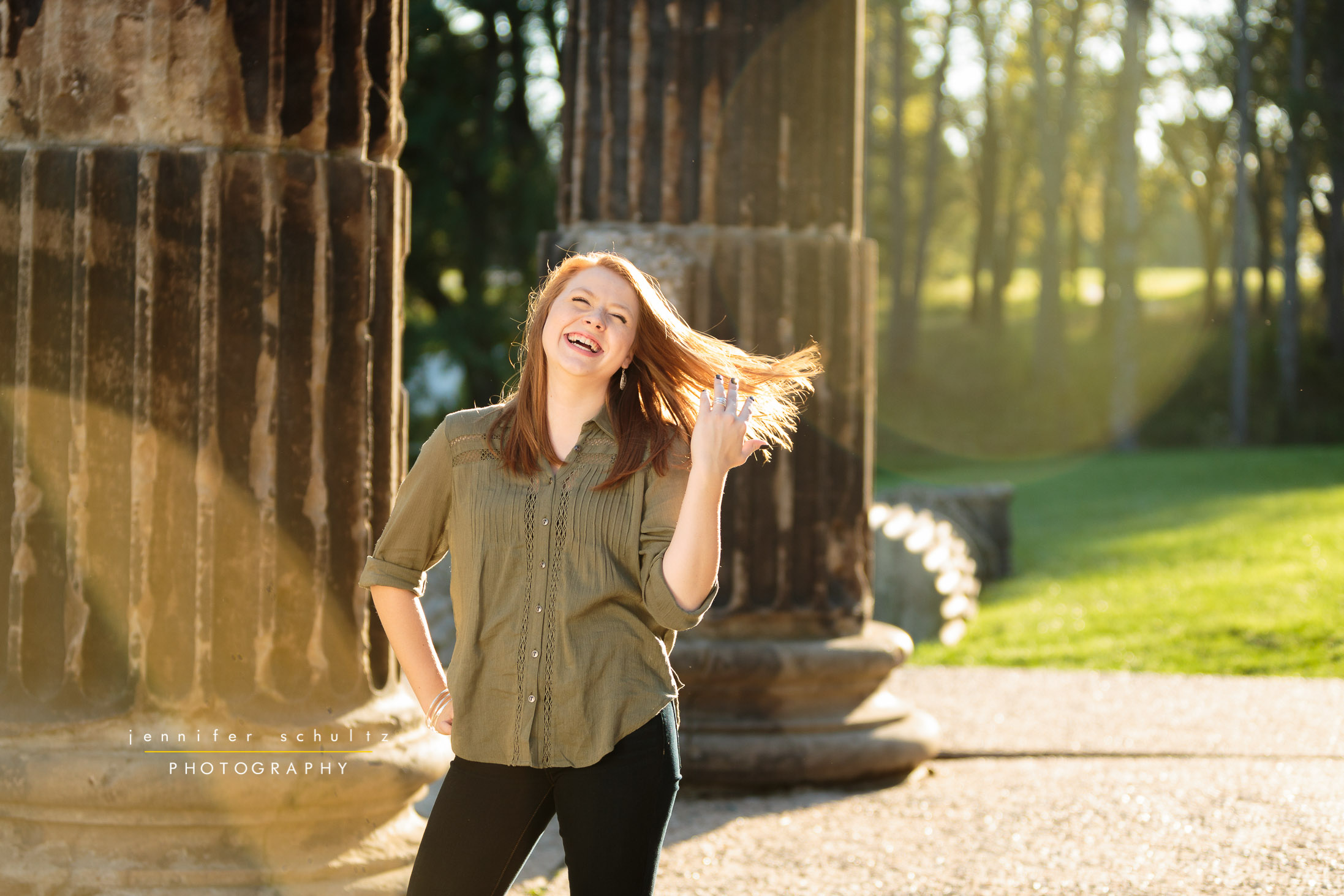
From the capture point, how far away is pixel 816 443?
5.61 m

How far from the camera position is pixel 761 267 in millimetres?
5516

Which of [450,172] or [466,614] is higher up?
[450,172]

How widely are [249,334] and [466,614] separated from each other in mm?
1098

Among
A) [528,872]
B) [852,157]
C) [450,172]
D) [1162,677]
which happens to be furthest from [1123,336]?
[528,872]

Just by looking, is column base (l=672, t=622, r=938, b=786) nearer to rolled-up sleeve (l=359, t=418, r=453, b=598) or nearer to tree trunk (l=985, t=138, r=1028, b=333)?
rolled-up sleeve (l=359, t=418, r=453, b=598)

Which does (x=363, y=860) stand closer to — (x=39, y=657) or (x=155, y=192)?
(x=39, y=657)

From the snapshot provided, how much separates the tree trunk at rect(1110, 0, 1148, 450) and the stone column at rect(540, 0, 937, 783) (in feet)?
78.3

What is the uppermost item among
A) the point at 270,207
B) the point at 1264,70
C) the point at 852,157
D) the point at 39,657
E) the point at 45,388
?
the point at 1264,70

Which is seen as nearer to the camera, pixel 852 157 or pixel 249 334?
pixel 249 334

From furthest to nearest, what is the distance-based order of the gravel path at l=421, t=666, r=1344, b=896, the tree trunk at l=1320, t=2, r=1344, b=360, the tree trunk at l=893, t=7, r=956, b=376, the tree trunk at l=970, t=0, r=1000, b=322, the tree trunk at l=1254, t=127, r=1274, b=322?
the tree trunk at l=970, t=0, r=1000, b=322, the tree trunk at l=893, t=7, r=956, b=376, the tree trunk at l=1254, t=127, r=1274, b=322, the tree trunk at l=1320, t=2, r=1344, b=360, the gravel path at l=421, t=666, r=1344, b=896

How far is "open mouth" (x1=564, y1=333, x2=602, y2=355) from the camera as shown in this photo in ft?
9.10

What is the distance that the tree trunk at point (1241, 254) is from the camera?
2678 cm

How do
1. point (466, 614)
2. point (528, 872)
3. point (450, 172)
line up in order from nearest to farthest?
1. point (466, 614)
2. point (528, 872)
3. point (450, 172)

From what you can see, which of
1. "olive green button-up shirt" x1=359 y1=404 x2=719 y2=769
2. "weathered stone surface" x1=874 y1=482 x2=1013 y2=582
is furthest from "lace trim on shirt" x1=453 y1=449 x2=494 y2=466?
"weathered stone surface" x1=874 y1=482 x2=1013 y2=582
